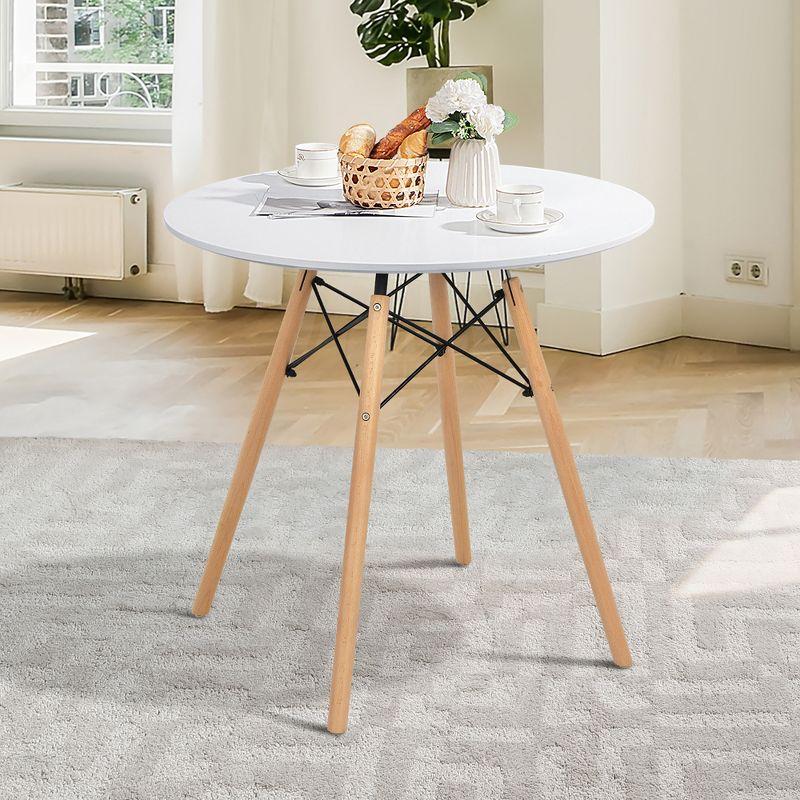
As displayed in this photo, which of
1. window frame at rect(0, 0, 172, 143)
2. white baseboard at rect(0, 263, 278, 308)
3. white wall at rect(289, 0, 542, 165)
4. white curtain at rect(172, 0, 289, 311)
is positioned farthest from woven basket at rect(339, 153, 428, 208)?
window frame at rect(0, 0, 172, 143)

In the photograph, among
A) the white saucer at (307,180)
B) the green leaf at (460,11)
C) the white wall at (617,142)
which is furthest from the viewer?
the green leaf at (460,11)

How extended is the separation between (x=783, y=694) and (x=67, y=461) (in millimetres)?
1743

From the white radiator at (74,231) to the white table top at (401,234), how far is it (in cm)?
262

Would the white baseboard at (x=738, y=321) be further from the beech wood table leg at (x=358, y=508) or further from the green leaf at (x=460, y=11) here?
the beech wood table leg at (x=358, y=508)

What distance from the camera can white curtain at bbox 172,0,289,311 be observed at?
423 centimetres

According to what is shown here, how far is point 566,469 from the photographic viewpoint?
69.2 inches

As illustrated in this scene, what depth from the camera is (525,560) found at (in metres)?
2.19

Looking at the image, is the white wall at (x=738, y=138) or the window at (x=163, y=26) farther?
the window at (x=163, y=26)

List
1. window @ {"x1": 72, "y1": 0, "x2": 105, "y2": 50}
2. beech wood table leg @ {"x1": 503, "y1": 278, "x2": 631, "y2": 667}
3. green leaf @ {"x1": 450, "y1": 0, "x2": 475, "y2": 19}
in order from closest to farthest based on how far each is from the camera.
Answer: beech wood table leg @ {"x1": 503, "y1": 278, "x2": 631, "y2": 667}, green leaf @ {"x1": 450, "y1": 0, "x2": 475, "y2": 19}, window @ {"x1": 72, "y1": 0, "x2": 105, "y2": 50}

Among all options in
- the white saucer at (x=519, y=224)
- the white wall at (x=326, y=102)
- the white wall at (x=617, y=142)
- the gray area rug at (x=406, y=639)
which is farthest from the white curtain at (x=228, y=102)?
the white saucer at (x=519, y=224)

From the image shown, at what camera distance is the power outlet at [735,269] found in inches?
150

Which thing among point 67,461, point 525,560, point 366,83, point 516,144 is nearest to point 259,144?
point 366,83

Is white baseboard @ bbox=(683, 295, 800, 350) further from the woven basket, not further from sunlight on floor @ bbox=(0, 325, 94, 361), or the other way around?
the woven basket

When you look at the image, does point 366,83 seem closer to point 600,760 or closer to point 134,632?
point 134,632
